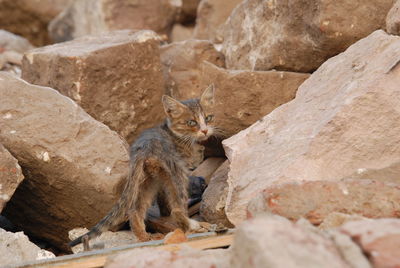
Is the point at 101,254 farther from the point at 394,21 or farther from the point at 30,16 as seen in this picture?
the point at 30,16

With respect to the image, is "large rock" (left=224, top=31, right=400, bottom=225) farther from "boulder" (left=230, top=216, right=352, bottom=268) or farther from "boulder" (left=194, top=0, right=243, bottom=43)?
"boulder" (left=194, top=0, right=243, bottom=43)

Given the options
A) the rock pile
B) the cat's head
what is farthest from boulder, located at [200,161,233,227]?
the cat's head

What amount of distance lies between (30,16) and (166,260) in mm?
12553

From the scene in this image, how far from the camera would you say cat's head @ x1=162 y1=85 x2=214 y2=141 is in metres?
5.76

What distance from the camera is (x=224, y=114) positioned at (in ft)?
19.8

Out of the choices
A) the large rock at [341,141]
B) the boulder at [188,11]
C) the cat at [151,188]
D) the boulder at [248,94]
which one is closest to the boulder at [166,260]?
the large rock at [341,141]

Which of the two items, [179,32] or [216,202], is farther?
[179,32]

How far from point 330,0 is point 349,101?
1552 millimetres

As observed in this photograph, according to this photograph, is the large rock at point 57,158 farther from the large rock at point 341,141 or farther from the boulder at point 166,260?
the boulder at point 166,260

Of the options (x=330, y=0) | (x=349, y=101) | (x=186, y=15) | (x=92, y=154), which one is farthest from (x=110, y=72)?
(x=186, y=15)

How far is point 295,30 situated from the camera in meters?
6.01

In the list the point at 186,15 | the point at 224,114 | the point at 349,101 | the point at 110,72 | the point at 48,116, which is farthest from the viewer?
the point at 186,15

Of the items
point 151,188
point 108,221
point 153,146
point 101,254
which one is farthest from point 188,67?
point 101,254

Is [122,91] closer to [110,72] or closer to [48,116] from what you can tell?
[110,72]
